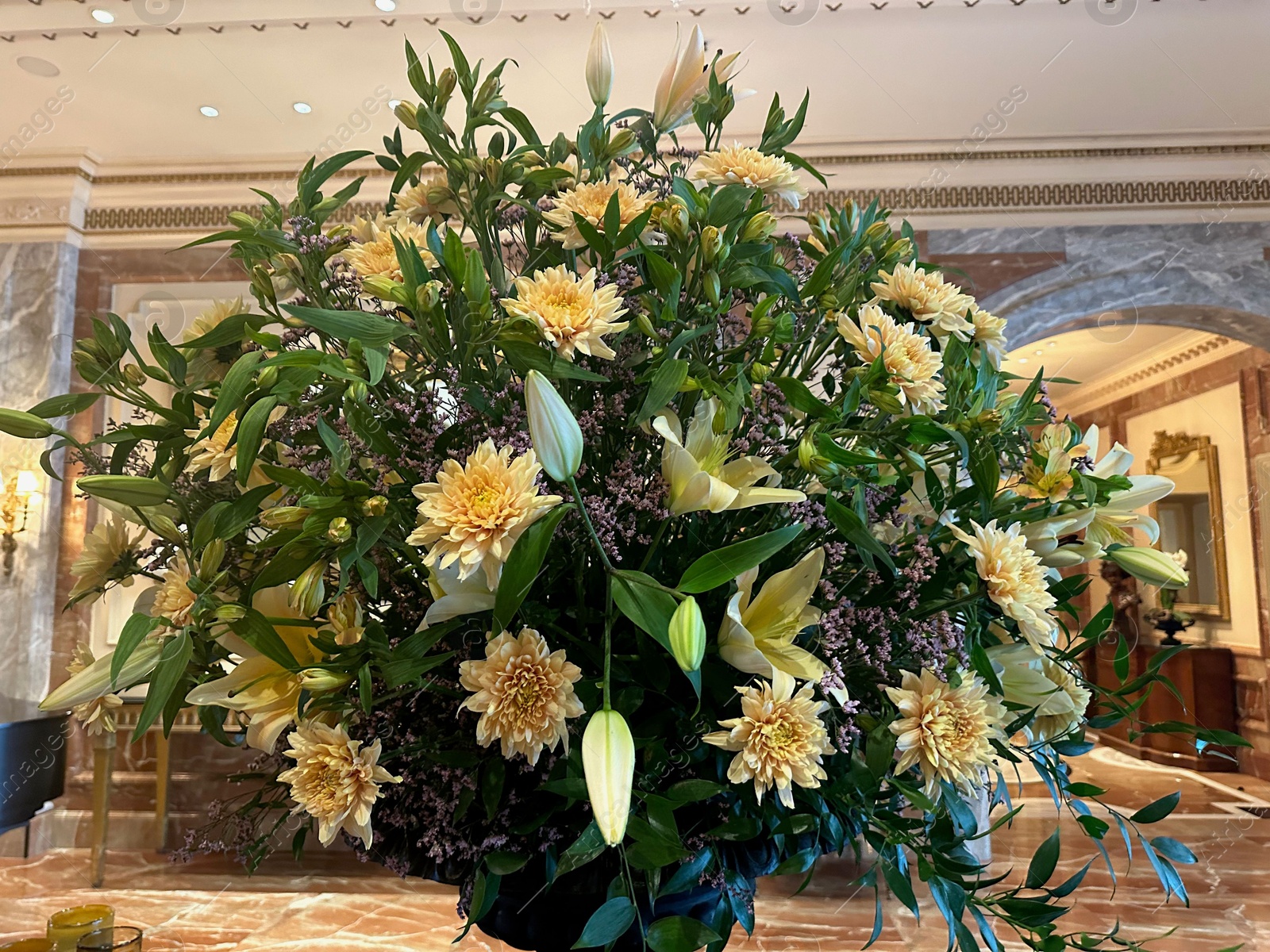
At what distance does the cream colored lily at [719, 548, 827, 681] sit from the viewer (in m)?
0.48

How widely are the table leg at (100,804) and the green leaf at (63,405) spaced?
13.3 feet

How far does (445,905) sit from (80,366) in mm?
2447

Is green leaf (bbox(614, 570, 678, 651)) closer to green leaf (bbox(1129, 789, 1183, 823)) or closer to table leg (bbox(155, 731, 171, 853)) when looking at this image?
green leaf (bbox(1129, 789, 1183, 823))

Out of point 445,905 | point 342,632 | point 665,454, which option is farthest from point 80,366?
point 445,905

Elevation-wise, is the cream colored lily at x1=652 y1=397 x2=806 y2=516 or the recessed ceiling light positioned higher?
the recessed ceiling light

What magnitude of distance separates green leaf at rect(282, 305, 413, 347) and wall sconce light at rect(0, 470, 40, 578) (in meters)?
5.40

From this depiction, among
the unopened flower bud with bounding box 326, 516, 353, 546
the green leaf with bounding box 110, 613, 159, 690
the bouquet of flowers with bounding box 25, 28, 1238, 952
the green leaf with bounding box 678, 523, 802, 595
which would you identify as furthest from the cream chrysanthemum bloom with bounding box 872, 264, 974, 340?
the green leaf with bounding box 110, 613, 159, 690

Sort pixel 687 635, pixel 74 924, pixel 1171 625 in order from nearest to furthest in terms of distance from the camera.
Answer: pixel 687 635
pixel 74 924
pixel 1171 625

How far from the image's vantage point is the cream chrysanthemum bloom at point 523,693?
1.54 ft

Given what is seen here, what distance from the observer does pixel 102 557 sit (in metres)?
0.60

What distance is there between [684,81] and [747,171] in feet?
0.30

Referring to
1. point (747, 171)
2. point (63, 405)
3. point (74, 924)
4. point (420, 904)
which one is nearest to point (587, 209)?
point (747, 171)

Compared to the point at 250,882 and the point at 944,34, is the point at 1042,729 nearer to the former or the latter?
the point at 944,34

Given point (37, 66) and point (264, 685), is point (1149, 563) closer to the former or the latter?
point (264, 685)
